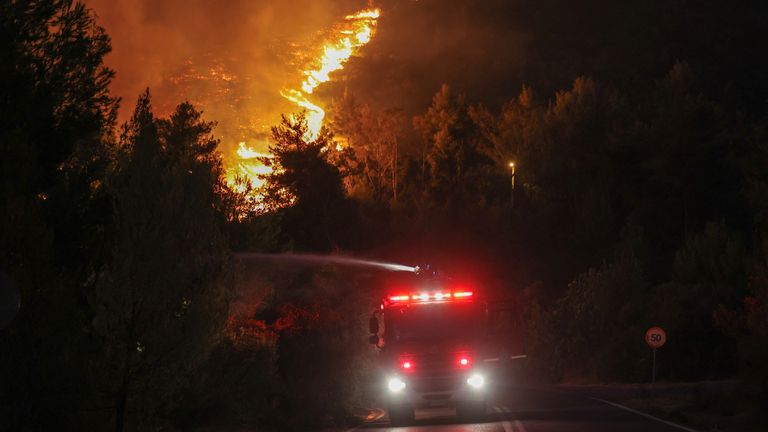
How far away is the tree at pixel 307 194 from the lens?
58875 mm

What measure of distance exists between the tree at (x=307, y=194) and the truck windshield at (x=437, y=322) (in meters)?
29.7

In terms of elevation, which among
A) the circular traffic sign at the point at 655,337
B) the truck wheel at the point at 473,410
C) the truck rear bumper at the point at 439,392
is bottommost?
the truck wheel at the point at 473,410

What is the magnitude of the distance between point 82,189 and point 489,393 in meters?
11.5

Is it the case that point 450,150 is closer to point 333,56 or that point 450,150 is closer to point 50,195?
point 333,56

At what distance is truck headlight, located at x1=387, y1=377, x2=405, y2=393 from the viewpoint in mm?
26984

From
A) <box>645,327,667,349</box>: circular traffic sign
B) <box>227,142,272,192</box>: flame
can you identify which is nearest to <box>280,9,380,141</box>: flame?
<box>227,142,272,192</box>: flame

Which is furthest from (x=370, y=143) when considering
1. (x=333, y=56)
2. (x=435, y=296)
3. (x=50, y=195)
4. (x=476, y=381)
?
(x=50, y=195)

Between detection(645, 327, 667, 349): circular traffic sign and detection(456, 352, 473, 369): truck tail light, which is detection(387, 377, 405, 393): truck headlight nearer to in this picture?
detection(456, 352, 473, 369): truck tail light

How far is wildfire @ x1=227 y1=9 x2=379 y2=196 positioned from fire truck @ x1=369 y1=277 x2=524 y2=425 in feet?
177

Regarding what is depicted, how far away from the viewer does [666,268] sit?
71.4 meters

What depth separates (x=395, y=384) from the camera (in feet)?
88.8

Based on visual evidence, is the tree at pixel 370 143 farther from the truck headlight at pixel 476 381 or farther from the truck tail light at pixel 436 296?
the truck headlight at pixel 476 381

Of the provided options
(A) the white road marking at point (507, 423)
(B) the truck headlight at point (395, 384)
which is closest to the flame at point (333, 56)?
(A) the white road marking at point (507, 423)

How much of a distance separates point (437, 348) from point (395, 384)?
4.78 ft
